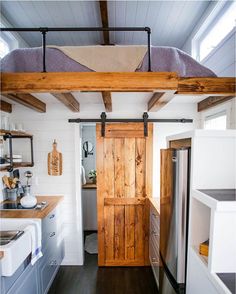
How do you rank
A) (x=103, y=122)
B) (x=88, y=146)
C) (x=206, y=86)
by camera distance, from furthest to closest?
(x=88, y=146)
(x=103, y=122)
(x=206, y=86)

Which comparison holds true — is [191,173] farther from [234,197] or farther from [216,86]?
[216,86]

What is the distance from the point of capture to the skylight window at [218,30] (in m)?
1.73

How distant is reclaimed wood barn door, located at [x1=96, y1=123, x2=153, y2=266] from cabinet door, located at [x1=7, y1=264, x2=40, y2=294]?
3.41 ft

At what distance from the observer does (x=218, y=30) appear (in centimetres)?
197

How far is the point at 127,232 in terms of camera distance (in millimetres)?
2693

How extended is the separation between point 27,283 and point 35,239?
0.35 meters

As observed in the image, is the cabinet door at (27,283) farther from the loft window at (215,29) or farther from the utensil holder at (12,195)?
the loft window at (215,29)

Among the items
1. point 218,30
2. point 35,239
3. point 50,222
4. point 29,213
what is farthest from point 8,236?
point 218,30

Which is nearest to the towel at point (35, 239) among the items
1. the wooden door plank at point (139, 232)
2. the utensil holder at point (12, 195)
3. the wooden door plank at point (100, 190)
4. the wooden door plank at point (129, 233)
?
the utensil holder at point (12, 195)

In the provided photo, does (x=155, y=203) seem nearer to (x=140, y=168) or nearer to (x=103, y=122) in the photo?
(x=140, y=168)

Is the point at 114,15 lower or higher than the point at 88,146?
higher

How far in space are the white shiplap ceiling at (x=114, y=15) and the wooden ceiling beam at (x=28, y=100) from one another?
3.07 ft

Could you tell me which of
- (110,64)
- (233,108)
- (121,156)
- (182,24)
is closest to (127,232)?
(121,156)

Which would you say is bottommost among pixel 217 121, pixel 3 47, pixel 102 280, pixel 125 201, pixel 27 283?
pixel 102 280
